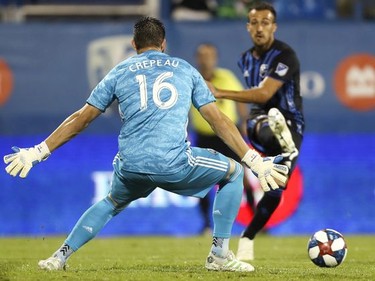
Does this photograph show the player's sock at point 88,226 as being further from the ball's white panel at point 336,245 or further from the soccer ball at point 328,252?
the ball's white panel at point 336,245

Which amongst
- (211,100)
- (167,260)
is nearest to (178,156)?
(211,100)

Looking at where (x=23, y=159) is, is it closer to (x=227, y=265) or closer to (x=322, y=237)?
(x=227, y=265)

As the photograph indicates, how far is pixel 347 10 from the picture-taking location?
16578 mm

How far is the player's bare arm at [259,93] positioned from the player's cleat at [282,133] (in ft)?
0.65

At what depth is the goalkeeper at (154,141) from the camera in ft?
25.5

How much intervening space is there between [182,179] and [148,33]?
119 centimetres

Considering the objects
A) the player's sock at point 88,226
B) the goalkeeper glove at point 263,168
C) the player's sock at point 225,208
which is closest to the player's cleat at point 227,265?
the player's sock at point 225,208

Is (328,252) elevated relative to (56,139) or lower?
lower

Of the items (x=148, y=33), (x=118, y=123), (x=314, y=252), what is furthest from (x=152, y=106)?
(x=118, y=123)

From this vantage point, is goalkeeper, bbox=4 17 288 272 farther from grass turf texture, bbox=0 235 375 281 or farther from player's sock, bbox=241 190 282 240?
player's sock, bbox=241 190 282 240

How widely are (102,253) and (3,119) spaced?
4.57 metres

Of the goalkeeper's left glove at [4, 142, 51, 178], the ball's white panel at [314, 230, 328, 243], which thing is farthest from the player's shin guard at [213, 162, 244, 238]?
the goalkeeper's left glove at [4, 142, 51, 178]

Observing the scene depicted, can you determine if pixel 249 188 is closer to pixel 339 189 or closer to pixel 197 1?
pixel 339 189

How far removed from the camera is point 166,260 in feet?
32.7
